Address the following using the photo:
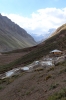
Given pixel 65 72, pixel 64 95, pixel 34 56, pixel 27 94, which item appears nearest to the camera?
pixel 64 95

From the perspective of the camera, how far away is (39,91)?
1451cm

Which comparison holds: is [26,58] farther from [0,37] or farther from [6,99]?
[0,37]

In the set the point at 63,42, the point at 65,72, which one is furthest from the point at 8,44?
the point at 65,72

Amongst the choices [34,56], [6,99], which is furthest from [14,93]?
[34,56]

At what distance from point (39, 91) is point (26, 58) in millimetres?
31087

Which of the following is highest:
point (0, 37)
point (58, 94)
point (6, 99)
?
point (0, 37)

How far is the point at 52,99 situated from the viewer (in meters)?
11.1

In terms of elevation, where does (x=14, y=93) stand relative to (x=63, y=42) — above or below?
below

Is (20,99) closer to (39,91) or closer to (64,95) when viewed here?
(39,91)

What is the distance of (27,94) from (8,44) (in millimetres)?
163892

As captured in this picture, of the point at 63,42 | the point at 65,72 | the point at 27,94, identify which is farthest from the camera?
the point at 63,42

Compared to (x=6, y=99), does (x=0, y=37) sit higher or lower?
higher

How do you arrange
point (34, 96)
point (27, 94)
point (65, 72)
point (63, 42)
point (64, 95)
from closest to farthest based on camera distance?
1. point (64, 95)
2. point (34, 96)
3. point (27, 94)
4. point (65, 72)
5. point (63, 42)

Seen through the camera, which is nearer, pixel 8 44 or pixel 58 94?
pixel 58 94
